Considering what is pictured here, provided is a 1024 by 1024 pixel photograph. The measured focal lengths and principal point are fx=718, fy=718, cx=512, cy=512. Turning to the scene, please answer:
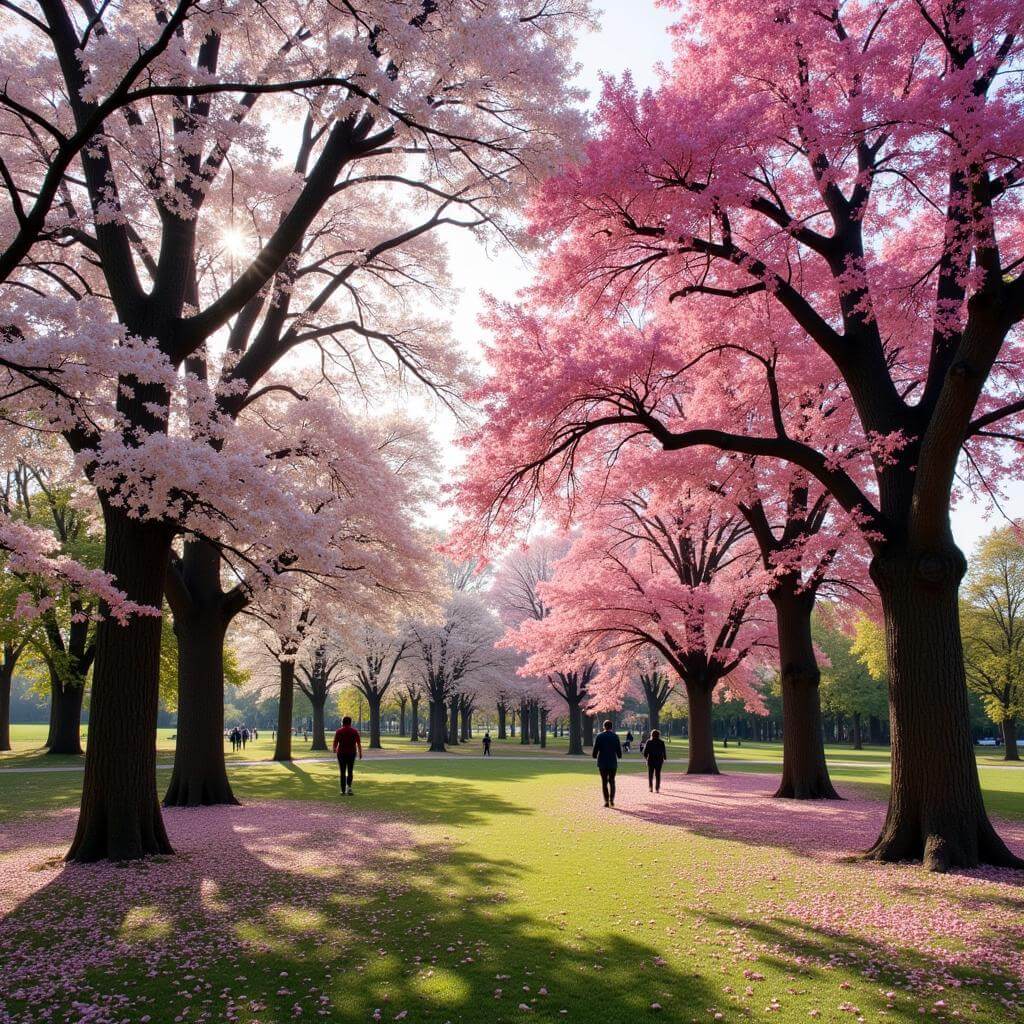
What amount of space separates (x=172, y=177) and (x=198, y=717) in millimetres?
11016

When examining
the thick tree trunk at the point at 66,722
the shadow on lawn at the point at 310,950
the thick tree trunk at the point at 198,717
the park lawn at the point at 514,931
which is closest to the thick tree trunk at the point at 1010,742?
the park lawn at the point at 514,931

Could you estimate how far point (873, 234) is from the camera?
10.1 metres

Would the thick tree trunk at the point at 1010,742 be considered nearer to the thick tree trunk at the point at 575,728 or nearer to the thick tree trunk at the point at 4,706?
the thick tree trunk at the point at 575,728

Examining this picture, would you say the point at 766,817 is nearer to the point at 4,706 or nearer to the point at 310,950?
the point at 310,950

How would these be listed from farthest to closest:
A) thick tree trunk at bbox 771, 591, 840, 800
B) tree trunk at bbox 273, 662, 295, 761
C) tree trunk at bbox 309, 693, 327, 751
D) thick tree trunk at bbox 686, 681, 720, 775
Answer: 1. tree trunk at bbox 309, 693, 327, 751
2. tree trunk at bbox 273, 662, 295, 761
3. thick tree trunk at bbox 686, 681, 720, 775
4. thick tree trunk at bbox 771, 591, 840, 800

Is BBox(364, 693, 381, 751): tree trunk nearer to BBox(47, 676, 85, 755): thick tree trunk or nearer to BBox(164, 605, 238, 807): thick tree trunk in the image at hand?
BBox(47, 676, 85, 755): thick tree trunk

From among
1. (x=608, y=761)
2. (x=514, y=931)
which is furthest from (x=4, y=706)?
(x=514, y=931)

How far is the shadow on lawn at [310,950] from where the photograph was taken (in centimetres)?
452

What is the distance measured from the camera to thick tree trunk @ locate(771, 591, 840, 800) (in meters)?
16.4

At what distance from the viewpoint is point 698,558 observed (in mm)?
26641

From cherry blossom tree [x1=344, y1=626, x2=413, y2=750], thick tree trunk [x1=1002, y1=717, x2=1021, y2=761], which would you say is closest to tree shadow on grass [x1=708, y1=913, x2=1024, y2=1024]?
cherry blossom tree [x1=344, y1=626, x2=413, y2=750]

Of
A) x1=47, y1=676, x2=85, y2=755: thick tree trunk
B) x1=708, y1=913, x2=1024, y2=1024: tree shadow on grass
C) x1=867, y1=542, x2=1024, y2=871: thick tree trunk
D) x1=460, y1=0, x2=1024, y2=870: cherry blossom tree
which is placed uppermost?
x1=460, y1=0, x2=1024, y2=870: cherry blossom tree

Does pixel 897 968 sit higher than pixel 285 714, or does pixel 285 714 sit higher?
pixel 897 968

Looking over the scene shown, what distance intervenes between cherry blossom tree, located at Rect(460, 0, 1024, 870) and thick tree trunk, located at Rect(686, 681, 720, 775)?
1472 cm
